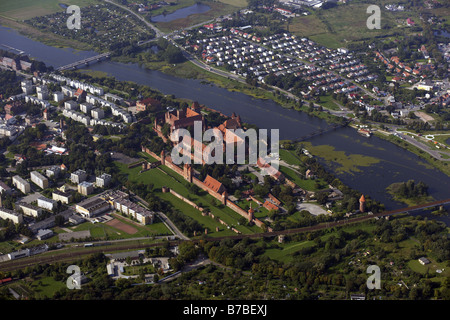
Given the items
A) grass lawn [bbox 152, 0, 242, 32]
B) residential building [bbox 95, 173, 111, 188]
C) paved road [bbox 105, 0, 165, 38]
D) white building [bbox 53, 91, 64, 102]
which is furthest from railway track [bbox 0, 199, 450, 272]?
grass lawn [bbox 152, 0, 242, 32]

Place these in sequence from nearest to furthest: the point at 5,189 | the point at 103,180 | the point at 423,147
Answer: the point at 5,189
the point at 103,180
the point at 423,147

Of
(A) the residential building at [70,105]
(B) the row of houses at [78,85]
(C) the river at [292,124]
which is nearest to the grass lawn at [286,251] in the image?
(C) the river at [292,124]

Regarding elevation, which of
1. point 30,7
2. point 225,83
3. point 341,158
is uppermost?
point 30,7

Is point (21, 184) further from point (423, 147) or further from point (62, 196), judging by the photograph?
point (423, 147)

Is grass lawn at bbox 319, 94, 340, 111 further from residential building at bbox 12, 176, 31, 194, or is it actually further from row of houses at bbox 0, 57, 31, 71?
row of houses at bbox 0, 57, 31, 71

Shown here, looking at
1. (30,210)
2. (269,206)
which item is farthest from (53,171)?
(269,206)

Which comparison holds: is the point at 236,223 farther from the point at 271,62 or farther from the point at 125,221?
the point at 271,62
